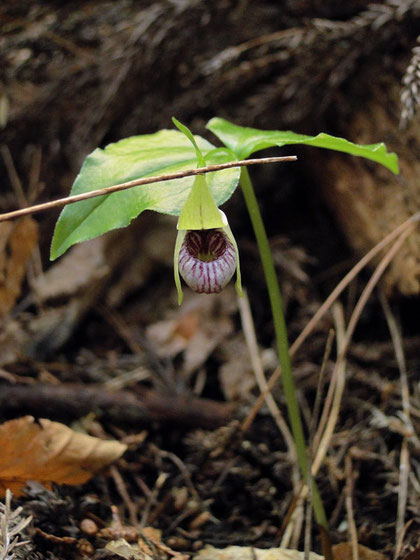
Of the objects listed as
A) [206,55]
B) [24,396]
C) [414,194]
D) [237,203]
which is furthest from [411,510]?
[206,55]

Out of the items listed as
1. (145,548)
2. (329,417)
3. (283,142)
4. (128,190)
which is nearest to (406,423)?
(329,417)

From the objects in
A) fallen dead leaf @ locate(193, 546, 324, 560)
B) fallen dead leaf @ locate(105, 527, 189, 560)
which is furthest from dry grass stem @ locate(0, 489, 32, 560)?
fallen dead leaf @ locate(193, 546, 324, 560)

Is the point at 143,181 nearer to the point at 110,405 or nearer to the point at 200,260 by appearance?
the point at 200,260

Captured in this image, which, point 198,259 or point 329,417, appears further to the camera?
point 329,417

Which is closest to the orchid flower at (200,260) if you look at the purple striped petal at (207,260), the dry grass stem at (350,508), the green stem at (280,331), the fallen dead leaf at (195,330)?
the purple striped petal at (207,260)

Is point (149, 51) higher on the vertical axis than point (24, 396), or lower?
higher

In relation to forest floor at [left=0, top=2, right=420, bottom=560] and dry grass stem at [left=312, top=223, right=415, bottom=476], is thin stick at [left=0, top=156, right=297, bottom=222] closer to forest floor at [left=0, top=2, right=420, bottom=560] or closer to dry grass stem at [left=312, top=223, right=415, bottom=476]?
forest floor at [left=0, top=2, right=420, bottom=560]

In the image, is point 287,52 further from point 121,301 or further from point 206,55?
point 121,301
